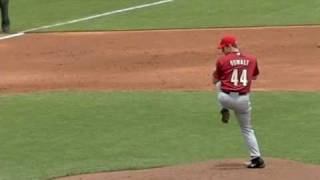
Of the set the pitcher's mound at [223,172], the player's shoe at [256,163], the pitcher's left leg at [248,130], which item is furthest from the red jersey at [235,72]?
the pitcher's mound at [223,172]

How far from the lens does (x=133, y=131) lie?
12.4 m

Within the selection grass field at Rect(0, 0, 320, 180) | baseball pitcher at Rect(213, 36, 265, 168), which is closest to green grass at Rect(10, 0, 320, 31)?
grass field at Rect(0, 0, 320, 180)

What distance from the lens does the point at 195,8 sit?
97.8ft

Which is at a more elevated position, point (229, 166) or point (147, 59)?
point (229, 166)

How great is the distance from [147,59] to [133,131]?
780 centimetres

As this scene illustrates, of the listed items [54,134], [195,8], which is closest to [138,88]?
[54,134]

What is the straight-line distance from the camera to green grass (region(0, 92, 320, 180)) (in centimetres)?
1070

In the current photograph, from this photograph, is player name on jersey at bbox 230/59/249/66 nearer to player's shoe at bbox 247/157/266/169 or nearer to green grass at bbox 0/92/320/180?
player's shoe at bbox 247/157/266/169

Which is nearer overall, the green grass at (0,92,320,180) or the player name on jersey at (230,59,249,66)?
the player name on jersey at (230,59,249,66)

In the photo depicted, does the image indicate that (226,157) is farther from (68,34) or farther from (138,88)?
(68,34)

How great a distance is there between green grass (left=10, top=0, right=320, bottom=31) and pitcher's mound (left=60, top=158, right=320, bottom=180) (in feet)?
50.4

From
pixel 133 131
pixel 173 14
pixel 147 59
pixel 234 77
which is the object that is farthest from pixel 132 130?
pixel 173 14

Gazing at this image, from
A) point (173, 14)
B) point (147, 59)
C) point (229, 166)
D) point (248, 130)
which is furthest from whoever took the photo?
point (173, 14)

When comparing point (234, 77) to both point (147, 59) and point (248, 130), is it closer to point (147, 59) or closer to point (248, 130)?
point (248, 130)
